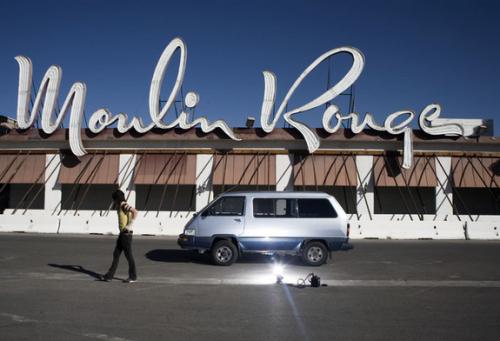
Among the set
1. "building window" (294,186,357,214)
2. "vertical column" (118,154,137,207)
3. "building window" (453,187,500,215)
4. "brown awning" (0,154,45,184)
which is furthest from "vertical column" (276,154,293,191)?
"brown awning" (0,154,45,184)

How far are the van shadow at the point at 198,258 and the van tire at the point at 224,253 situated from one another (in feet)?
1.84

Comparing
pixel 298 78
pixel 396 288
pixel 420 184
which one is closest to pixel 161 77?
pixel 298 78

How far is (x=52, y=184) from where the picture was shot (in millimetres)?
25672

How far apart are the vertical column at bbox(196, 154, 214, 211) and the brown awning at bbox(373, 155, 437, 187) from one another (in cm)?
982

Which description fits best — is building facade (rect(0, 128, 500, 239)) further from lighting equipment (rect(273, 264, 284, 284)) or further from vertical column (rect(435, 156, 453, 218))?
lighting equipment (rect(273, 264, 284, 284))

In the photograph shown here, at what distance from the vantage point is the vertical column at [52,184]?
25.5m

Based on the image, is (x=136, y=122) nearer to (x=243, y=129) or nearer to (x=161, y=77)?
(x=161, y=77)

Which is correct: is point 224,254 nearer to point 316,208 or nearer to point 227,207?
point 227,207

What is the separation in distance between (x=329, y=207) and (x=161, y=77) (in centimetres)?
1524

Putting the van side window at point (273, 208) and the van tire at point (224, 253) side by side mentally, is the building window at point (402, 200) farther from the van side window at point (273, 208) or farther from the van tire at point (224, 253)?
the van tire at point (224, 253)

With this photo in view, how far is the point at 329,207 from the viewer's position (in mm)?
11953

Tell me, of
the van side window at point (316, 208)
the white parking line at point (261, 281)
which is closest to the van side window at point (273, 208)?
the van side window at point (316, 208)

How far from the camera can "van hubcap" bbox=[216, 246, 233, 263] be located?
11789mm

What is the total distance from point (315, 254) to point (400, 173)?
14.6m
